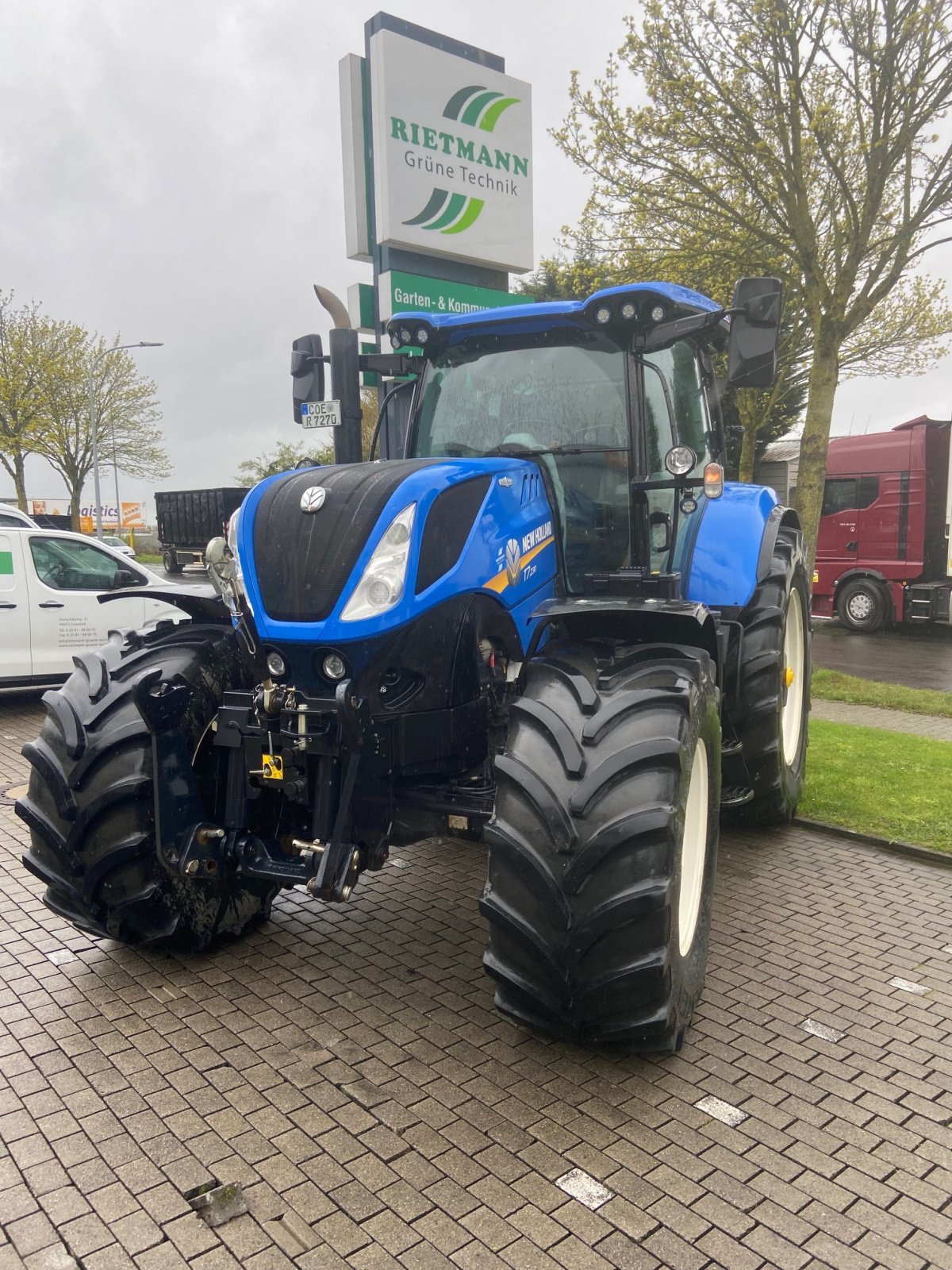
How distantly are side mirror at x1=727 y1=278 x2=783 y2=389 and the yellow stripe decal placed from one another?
1121 mm

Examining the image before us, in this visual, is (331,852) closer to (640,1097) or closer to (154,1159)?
(154,1159)

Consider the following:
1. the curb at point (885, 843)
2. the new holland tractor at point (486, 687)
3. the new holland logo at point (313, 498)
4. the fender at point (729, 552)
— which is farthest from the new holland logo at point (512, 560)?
the curb at point (885, 843)

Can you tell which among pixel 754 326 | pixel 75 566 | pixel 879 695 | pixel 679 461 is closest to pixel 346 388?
pixel 679 461

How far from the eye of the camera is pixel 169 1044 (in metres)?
3.24

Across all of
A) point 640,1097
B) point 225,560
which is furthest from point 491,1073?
point 225,560

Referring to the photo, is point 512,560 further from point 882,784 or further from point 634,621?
point 882,784

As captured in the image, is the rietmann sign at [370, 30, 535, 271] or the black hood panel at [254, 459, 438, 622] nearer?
the black hood panel at [254, 459, 438, 622]

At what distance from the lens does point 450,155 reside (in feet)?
30.6

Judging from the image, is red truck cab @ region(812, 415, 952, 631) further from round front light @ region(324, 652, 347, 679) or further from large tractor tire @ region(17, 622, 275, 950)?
round front light @ region(324, 652, 347, 679)

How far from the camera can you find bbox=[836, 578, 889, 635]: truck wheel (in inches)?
608

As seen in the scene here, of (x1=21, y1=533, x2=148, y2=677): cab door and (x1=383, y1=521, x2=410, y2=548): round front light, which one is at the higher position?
(x1=383, y1=521, x2=410, y2=548): round front light

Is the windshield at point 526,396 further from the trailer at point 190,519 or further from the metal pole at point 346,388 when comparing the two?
the trailer at point 190,519

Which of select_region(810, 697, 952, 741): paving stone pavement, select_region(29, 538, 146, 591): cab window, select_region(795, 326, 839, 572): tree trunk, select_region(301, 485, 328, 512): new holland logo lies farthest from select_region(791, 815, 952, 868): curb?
select_region(29, 538, 146, 591): cab window

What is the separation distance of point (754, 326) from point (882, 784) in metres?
3.57
